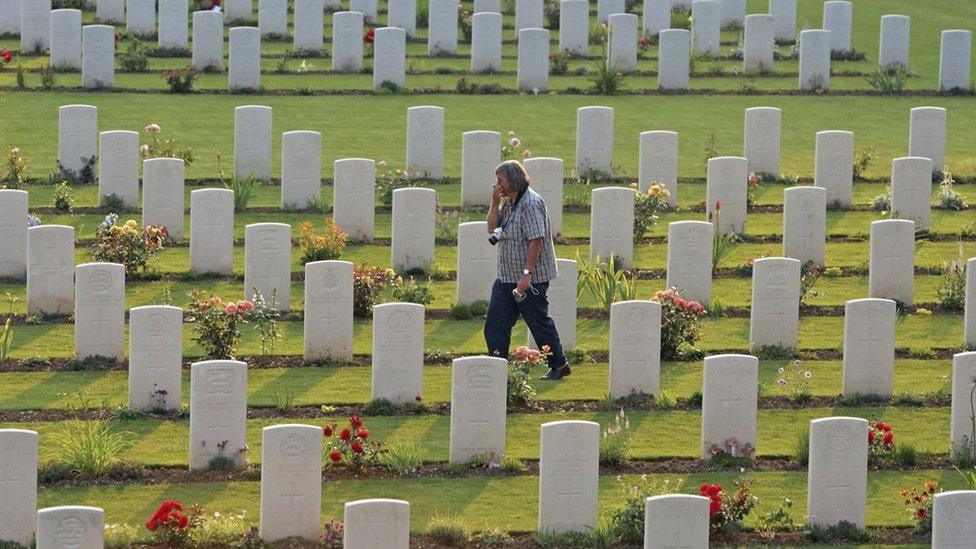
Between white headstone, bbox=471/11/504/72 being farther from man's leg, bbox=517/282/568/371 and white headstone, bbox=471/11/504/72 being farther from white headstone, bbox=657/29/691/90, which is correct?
man's leg, bbox=517/282/568/371

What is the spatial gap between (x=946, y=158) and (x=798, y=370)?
27.8 ft

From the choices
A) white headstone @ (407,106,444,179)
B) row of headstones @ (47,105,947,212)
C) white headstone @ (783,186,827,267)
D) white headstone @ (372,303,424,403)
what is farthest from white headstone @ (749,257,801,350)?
white headstone @ (407,106,444,179)

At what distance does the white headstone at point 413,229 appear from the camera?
18531mm

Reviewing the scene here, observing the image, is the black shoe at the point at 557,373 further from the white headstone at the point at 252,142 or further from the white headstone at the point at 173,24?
the white headstone at the point at 173,24

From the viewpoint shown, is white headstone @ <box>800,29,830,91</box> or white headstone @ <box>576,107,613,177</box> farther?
white headstone @ <box>800,29,830,91</box>

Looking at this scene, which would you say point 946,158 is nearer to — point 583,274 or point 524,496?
point 583,274

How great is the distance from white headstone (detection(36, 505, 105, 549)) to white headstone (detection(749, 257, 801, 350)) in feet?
23.6

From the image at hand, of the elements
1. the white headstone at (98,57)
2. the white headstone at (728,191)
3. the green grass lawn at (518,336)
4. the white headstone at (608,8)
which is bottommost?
the green grass lawn at (518,336)

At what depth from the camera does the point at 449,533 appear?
12250 mm

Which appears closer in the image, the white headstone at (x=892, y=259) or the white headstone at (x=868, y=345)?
the white headstone at (x=868, y=345)

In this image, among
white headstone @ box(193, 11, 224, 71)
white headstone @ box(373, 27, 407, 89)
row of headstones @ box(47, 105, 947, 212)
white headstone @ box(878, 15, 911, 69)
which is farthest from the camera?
white headstone @ box(878, 15, 911, 69)

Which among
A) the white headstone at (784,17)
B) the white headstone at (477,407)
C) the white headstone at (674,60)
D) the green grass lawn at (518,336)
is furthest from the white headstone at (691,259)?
the white headstone at (784,17)

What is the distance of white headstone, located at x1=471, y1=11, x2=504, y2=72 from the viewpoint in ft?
91.7

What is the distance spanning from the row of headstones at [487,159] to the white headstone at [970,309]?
373 centimetres
